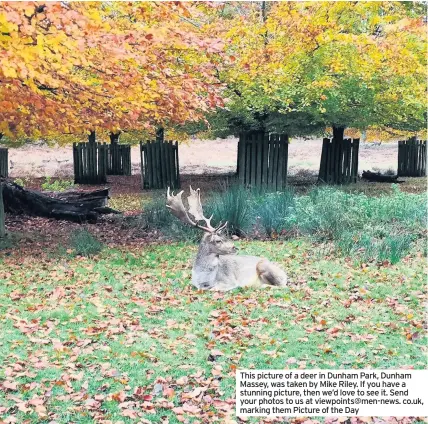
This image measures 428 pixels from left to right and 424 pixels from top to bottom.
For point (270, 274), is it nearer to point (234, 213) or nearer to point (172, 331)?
point (172, 331)

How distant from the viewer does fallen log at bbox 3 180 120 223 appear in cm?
1402

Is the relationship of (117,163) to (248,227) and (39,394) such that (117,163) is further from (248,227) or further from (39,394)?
(39,394)

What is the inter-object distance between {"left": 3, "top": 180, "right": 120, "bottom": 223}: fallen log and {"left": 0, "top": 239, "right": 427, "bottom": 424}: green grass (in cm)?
465

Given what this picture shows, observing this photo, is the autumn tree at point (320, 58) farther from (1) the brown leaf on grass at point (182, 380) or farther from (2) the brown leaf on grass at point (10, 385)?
(2) the brown leaf on grass at point (10, 385)

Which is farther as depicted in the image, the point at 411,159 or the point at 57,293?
the point at 411,159

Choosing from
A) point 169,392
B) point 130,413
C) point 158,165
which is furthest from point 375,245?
point 158,165

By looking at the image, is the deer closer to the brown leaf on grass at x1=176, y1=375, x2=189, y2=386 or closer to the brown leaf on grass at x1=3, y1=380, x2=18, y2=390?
the brown leaf on grass at x1=176, y1=375, x2=189, y2=386

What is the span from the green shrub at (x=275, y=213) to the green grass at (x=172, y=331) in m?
2.15

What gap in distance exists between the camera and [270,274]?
793cm

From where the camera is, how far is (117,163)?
26.9 metres

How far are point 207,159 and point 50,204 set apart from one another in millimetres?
27147

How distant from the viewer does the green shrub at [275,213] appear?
11577 mm

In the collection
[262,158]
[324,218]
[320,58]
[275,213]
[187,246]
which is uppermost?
[320,58]

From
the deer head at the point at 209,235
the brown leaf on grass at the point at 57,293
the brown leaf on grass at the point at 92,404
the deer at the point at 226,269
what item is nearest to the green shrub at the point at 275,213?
the deer head at the point at 209,235
